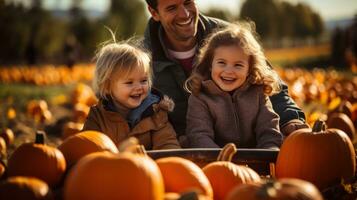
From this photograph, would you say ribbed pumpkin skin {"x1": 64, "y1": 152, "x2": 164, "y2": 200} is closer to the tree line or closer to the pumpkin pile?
the pumpkin pile

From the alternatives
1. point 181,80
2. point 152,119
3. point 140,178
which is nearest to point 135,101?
point 152,119

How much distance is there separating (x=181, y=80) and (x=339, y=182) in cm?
244

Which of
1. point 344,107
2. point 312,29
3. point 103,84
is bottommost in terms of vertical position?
point 312,29

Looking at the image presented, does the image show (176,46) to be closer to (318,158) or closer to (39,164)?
(318,158)

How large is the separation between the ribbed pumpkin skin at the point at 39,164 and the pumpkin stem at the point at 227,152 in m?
0.85

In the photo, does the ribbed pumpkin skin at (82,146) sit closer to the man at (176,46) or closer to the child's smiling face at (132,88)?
the child's smiling face at (132,88)

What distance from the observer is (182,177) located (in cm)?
274

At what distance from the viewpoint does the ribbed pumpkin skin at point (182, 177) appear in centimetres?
272

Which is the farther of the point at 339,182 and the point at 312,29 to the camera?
the point at 312,29

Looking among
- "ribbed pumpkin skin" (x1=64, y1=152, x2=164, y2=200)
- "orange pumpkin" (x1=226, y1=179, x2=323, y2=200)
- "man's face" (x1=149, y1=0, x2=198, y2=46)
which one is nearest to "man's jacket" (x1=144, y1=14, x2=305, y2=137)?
"man's face" (x1=149, y1=0, x2=198, y2=46)

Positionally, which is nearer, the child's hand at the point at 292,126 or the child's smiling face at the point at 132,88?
the child's smiling face at the point at 132,88

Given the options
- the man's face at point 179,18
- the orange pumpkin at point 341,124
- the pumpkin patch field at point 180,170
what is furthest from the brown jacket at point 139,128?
the orange pumpkin at point 341,124

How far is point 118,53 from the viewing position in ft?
14.6

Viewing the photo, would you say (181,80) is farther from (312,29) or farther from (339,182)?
(312,29)
